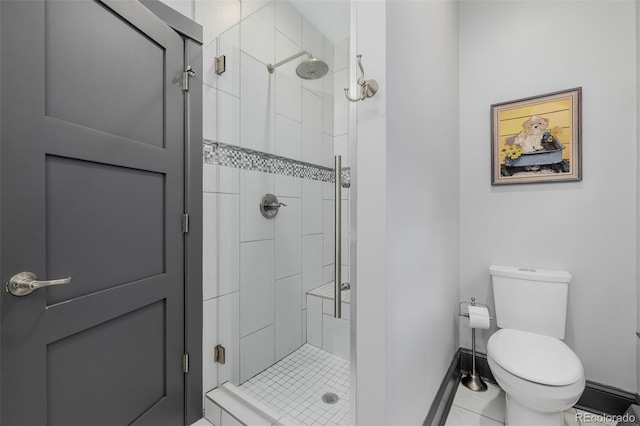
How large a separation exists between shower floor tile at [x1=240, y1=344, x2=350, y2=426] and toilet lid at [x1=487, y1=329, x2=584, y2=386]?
810mm

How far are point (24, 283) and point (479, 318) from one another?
2151 mm

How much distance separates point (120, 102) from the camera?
1121 millimetres

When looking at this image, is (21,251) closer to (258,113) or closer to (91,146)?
(91,146)

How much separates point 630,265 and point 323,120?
1870 mm

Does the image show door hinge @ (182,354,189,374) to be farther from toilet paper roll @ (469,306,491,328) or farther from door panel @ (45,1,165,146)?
toilet paper roll @ (469,306,491,328)

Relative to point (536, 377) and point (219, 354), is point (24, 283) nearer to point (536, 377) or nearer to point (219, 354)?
point (219, 354)

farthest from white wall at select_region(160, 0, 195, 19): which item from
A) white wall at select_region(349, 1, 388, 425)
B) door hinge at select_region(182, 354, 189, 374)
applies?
door hinge at select_region(182, 354, 189, 374)

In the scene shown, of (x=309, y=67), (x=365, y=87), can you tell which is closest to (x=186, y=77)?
(x=309, y=67)

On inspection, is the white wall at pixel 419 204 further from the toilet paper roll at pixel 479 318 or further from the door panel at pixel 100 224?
the door panel at pixel 100 224

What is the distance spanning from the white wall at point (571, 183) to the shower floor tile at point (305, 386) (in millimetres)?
1050

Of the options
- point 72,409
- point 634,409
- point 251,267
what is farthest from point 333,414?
point 634,409

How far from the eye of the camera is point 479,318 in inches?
68.0

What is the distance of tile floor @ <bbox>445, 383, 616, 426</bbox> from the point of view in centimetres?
149

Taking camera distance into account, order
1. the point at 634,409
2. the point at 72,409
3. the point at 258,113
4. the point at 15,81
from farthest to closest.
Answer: the point at 258,113 → the point at 634,409 → the point at 72,409 → the point at 15,81
